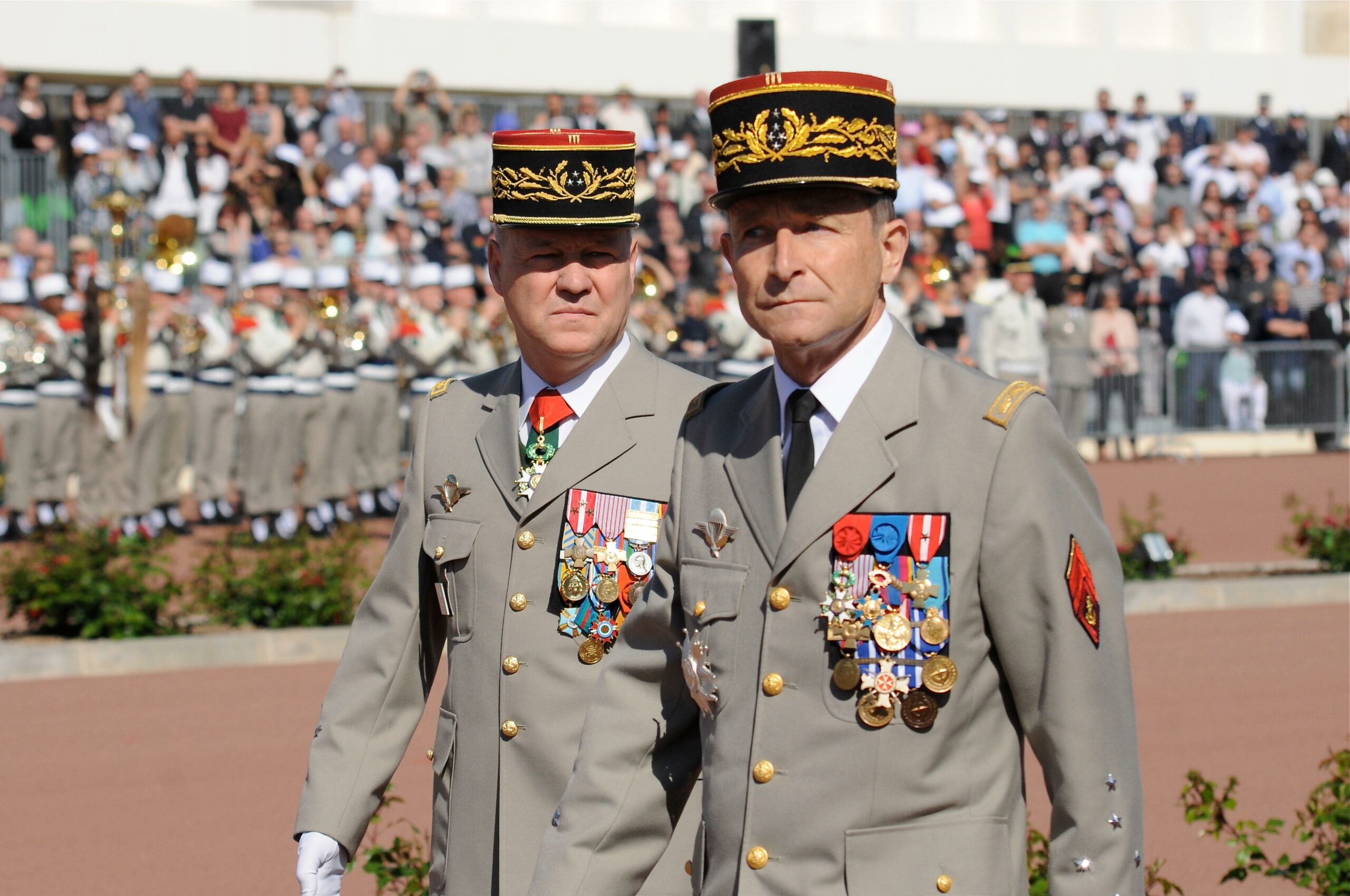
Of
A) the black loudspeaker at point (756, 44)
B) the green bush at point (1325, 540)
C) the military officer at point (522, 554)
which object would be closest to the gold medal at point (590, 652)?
the military officer at point (522, 554)

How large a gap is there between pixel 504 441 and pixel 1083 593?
1.62 metres

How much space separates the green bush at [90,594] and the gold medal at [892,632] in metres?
7.65

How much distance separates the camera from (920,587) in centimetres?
259

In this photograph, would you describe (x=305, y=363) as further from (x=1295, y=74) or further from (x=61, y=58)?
(x=1295, y=74)

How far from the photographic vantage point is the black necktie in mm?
2740

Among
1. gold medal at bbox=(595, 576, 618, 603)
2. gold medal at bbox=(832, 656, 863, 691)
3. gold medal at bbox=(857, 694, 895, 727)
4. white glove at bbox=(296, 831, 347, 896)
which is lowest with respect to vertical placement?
white glove at bbox=(296, 831, 347, 896)

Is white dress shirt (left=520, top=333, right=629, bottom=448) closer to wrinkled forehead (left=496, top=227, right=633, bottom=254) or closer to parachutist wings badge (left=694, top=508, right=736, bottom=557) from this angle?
wrinkled forehead (left=496, top=227, right=633, bottom=254)

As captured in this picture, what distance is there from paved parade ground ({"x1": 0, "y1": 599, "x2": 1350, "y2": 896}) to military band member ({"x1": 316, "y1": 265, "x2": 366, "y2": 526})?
6.24 metres

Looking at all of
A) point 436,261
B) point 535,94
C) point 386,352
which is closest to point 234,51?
point 535,94

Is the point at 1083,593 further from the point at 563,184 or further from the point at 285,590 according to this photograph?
the point at 285,590

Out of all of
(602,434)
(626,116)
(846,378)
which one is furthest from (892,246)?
(626,116)

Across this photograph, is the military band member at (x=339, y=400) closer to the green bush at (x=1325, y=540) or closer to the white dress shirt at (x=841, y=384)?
the green bush at (x=1325, y=540)

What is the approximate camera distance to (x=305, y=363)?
1554cm

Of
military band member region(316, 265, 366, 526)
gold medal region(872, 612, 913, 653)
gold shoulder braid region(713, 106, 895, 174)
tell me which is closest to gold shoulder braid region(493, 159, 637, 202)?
gold shoulder braid region(713, 106, 895, 174)
